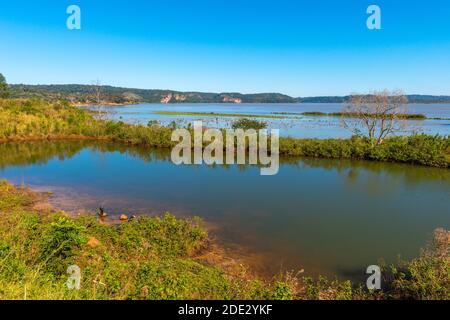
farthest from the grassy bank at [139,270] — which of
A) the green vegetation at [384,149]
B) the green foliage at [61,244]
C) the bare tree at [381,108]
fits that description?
the bare tree at [381,108]

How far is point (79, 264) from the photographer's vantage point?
22.1 ft

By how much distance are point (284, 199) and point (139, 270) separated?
28.4ft

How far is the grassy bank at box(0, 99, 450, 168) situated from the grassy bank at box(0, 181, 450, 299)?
48.4 ft

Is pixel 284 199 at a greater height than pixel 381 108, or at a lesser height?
lesser

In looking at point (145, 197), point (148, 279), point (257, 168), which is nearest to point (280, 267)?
point (148, 279)

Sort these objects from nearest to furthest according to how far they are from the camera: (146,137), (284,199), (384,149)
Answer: (284,199) → (384,149) → (146,137)

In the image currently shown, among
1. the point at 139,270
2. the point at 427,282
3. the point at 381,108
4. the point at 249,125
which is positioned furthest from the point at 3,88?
the point at 427,282

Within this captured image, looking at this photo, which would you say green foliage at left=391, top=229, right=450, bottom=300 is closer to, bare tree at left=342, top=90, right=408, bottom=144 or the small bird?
the small bird

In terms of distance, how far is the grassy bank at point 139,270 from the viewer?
5.15 meters

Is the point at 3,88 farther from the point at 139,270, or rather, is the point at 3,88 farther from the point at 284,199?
the point at 139,270

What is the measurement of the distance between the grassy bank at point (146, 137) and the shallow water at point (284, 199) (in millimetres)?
1090

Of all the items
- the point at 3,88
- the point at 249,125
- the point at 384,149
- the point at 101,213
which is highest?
the point at 3,88

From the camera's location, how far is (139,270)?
21.2 feet
